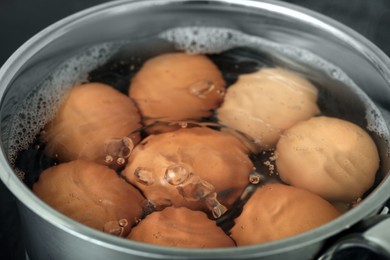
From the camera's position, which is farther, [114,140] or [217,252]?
[114,140]

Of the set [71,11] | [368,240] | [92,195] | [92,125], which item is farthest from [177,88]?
[71,11]

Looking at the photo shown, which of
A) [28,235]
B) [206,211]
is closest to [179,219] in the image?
[206,211]

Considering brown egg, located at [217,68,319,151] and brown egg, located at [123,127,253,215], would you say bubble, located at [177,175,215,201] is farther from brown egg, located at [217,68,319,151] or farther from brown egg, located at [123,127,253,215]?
brown egg, located at [217,68,319,151]

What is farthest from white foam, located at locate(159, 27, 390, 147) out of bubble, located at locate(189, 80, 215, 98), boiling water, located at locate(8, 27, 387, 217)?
bubble, located at locate(189, 80, 215, 98)

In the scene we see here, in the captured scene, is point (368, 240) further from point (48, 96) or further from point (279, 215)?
point (48, 96)

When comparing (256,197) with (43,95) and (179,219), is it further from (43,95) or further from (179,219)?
(43,95)

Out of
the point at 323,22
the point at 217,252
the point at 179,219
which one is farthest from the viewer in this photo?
the point at 323,22
